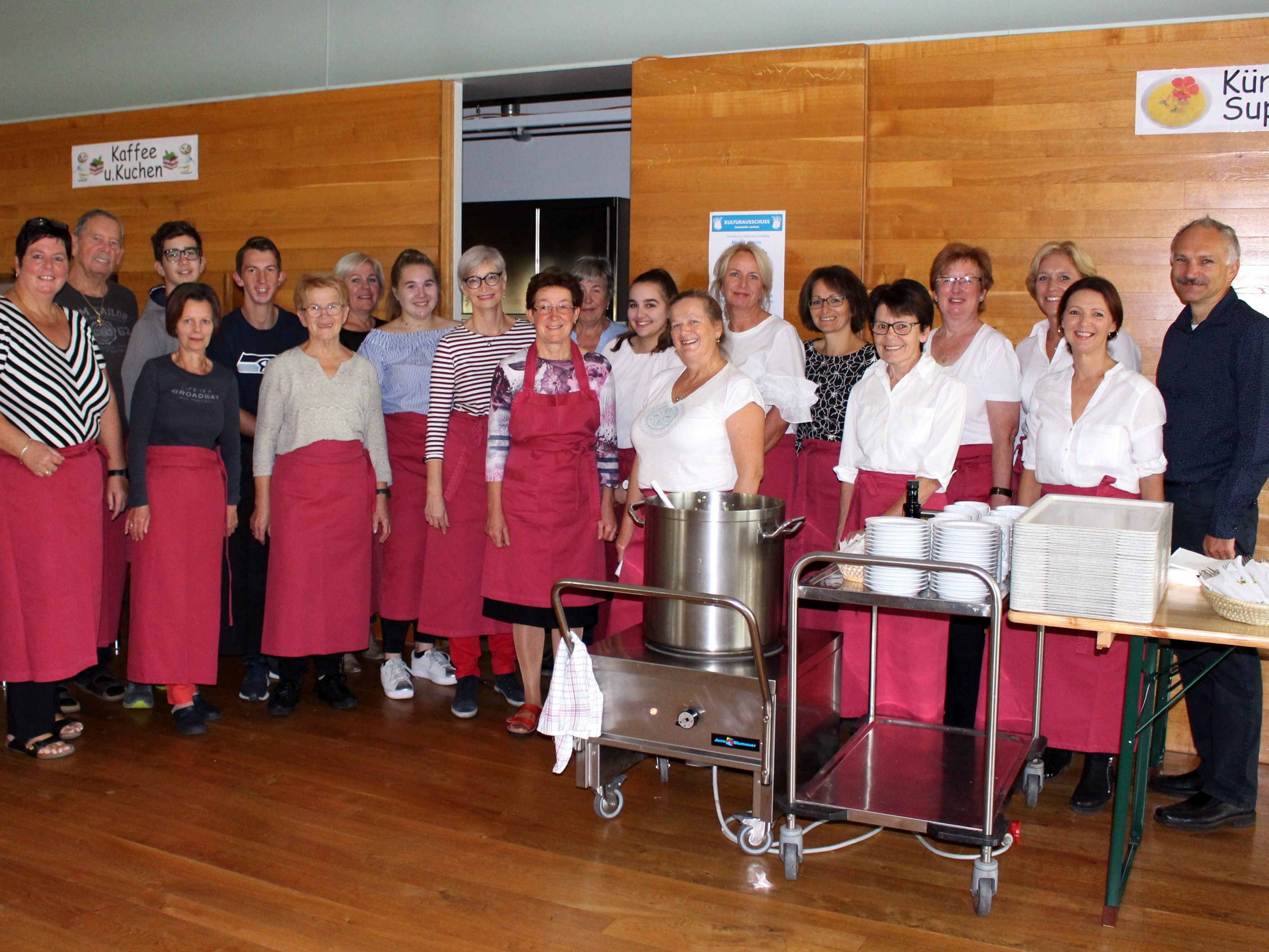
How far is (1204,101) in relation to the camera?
12.7 feet

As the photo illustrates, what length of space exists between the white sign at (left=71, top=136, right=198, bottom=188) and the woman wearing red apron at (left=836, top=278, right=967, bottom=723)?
3.78m

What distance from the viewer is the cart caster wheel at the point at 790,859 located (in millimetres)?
2807

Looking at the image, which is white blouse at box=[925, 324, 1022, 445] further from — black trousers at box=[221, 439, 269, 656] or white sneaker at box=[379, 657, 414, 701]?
black trousers at box=[221, 439, 269, 656]

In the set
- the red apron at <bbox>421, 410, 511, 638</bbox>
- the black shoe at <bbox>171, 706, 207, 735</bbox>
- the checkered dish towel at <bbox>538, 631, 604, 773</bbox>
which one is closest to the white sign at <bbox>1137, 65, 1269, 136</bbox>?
the red apron at <bbox>421, 410, 511, 638</bbox>

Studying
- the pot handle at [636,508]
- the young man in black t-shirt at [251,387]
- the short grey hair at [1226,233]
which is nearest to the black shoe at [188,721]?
the young man in black t-shirt at [251,387]

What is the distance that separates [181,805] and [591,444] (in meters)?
1.68

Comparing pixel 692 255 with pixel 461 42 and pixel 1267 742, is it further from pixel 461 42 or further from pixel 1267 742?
pixel 1267 742

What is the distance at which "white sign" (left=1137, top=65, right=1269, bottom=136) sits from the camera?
3.81 meters

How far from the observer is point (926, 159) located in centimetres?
425

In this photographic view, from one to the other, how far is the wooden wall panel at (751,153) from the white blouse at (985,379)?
0.88 metres

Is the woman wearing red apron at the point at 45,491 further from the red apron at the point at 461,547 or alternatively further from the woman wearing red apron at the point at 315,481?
the red apron at the point at 461,547

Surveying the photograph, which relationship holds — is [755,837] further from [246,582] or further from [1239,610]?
[246,582]

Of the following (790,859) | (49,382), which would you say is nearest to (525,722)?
(790,859)

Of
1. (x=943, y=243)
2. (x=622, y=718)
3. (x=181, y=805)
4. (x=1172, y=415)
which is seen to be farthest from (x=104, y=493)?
(x=1172, y=415)
